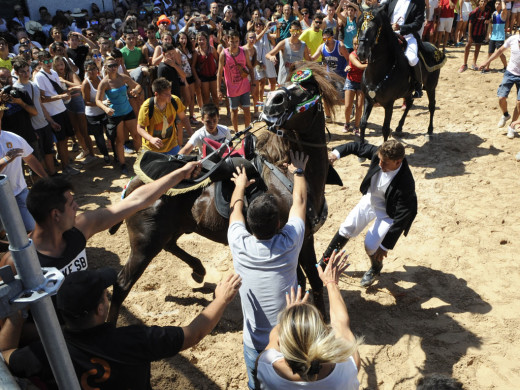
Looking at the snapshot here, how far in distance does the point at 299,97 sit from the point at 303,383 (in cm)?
231

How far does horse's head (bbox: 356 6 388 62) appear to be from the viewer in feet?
23.1

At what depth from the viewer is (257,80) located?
1034cm

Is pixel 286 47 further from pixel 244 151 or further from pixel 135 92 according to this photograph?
pixel 244 151

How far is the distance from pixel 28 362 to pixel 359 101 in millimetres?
8158

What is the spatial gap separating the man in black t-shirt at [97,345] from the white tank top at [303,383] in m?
0.43

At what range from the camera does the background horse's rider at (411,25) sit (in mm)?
7879

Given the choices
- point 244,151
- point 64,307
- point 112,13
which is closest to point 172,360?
point 244,151

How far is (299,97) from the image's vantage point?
363cm

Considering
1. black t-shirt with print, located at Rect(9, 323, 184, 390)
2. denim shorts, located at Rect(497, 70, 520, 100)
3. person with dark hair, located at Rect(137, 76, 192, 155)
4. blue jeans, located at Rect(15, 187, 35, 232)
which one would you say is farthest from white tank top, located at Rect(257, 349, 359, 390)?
denim shorts, located at Rect(497, 70, 520, 100)

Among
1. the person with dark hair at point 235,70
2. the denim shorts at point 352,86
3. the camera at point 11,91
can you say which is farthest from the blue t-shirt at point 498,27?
the camera at point 11,91

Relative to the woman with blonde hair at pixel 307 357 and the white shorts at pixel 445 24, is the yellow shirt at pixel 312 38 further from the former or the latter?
the woman with blonde hair at pixel 307 357

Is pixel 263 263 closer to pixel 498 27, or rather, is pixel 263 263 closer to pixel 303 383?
pixel 303 383

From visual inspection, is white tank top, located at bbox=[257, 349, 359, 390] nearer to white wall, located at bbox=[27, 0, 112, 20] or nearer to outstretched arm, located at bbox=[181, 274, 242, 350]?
outstretched arm, located at bbox=[181, 274, 242, 350]

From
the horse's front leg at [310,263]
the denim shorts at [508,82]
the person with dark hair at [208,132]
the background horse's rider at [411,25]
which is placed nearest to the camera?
the horse's front leg at [310,263]
